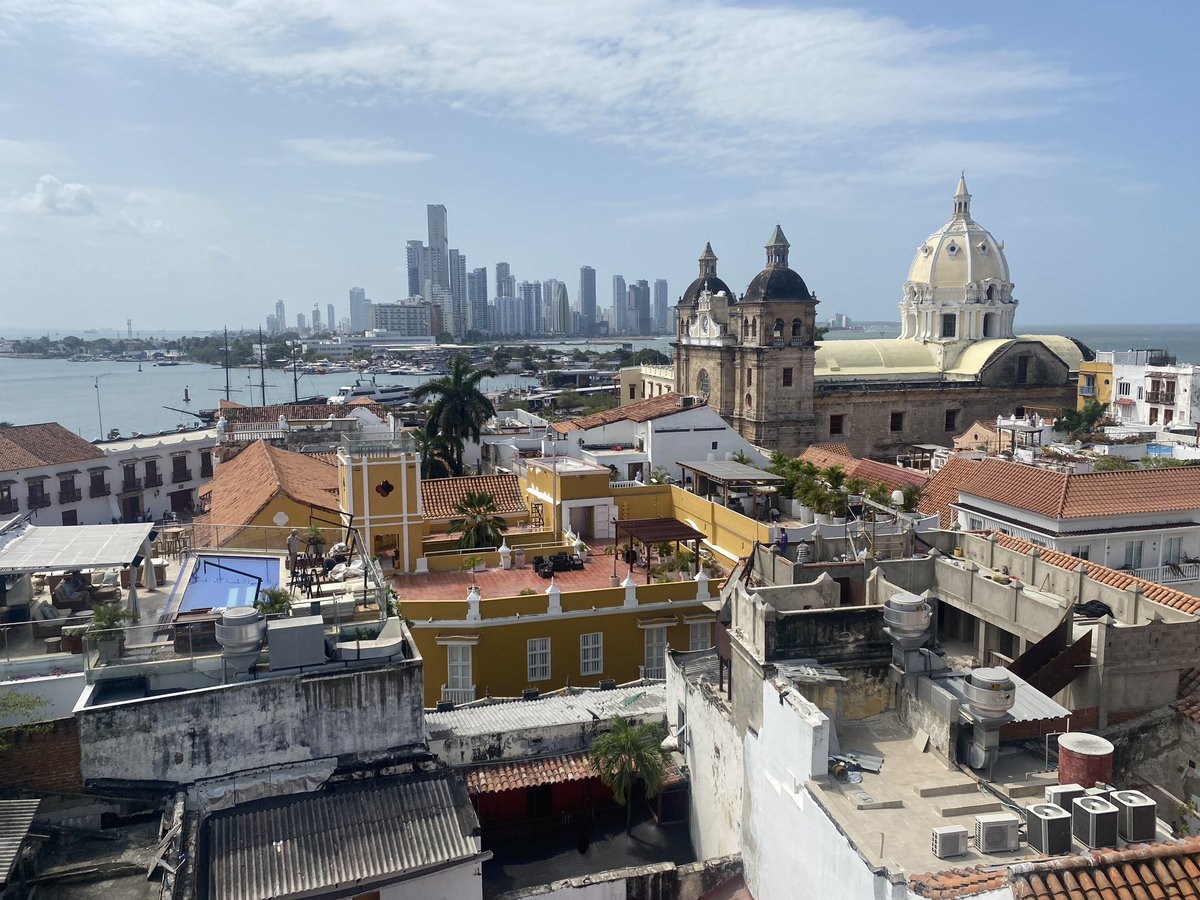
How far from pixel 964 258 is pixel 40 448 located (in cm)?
4808

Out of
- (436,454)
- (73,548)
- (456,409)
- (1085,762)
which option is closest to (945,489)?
(1085,762)

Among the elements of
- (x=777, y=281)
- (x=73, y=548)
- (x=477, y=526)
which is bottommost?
(x=477, y=526)

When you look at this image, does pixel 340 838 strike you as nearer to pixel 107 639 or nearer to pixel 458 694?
pixel 107 639

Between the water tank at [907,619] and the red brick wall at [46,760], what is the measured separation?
9.47 m

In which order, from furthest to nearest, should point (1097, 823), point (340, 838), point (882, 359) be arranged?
point (882, 359) < point (340, 838) < point (1097, 823)

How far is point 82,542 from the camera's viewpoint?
1273cm

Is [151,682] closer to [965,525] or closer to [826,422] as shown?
[965,525]

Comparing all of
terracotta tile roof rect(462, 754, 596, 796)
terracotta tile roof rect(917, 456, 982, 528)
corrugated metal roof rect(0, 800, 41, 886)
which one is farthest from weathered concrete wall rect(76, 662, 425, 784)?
terracotta tile roof rect(917, 456, 982, 528)

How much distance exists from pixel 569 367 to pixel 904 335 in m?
100

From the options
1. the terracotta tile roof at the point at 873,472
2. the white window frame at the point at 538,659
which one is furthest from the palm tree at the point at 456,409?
the white window frame at the point at 538,659

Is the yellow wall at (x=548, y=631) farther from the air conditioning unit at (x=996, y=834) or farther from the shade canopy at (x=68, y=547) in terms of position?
the air conditioning unit at (x=996, y=834)

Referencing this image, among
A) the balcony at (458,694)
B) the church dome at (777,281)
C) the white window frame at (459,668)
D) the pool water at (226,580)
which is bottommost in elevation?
the balcony at (458,694)

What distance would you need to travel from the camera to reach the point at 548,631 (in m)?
19.2

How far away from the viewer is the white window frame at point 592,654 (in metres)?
19.4
